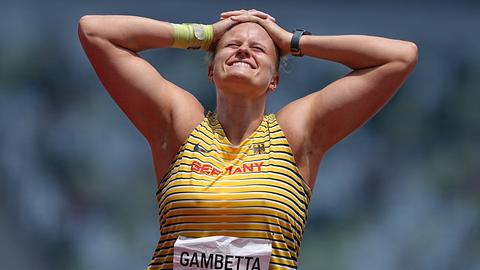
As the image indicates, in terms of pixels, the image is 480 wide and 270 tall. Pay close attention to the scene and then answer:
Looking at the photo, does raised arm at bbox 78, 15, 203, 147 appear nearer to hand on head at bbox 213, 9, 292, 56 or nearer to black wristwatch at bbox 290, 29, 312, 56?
hand on head at bbox 213, 9, 292, 56

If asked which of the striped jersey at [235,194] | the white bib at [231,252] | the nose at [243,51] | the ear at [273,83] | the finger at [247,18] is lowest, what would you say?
the white bib at [231,252]

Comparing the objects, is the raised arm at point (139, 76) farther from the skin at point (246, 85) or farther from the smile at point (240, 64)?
the smile at point (240, 64)

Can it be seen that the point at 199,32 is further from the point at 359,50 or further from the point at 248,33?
the point at 359,50

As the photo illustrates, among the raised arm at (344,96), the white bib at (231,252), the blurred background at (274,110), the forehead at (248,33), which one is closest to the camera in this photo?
the white bib at (231,252)

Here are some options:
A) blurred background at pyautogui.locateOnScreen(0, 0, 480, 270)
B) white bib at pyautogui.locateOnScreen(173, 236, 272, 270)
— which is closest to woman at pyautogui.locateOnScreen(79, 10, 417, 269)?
white bib at pyautogui.locateOnScreen(173, 236, 272, 270)

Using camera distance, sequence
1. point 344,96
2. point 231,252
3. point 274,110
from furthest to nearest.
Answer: point 274,110
point 344,96
point 231,252

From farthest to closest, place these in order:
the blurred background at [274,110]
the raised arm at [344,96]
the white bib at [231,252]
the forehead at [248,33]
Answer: the blurred background at [274,110], the forehead at [248,33], the raised arm at [344,96], the white bib at [231,252]

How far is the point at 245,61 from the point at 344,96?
31cm

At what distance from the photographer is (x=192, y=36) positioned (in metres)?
3.02

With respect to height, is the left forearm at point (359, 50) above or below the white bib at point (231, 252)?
above

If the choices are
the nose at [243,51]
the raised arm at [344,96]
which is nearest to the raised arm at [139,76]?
the nose at [243,51]

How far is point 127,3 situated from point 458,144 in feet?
5.22

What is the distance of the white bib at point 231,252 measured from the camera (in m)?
2.68

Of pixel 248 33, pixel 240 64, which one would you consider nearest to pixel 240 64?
pixel 240 64
